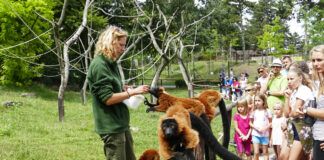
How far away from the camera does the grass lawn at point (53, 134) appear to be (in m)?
4.39

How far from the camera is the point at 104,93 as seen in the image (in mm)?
2002

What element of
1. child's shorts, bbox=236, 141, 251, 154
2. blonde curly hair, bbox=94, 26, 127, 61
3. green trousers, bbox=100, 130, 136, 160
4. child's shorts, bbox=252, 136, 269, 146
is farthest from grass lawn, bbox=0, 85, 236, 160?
blonde curly hair, bbox=94, 26, 127, 61

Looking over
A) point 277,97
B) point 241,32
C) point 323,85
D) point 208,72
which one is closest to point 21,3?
point 277,97

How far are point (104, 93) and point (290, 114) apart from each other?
74.1 inches

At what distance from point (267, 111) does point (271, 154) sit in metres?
1.17

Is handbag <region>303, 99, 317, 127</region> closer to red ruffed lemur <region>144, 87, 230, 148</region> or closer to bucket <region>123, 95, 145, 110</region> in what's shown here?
red ruffed lemur <region>144, 87, 230, 148</region>

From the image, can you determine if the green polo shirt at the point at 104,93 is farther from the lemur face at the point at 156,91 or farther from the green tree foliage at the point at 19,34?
the green tree foliage at the point at 19,34

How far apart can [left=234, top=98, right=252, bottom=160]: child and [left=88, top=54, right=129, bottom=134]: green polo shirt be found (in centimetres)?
238

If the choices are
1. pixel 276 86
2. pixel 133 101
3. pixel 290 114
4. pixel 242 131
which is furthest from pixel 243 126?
pixel 133 101

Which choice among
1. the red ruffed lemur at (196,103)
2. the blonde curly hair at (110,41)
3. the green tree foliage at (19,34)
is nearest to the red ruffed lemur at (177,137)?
the red ruffed lemur at (196,103)

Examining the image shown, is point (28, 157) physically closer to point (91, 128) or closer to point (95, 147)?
point (95, 147)

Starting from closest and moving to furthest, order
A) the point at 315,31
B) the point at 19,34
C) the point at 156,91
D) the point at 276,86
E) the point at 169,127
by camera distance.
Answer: the point at 169,127 < the point at 156,91 < the point at 276,86 < the point at 19,34 < the point at 315,31

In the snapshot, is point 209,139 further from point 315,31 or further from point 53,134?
point 315,31

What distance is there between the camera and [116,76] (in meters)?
2.21
